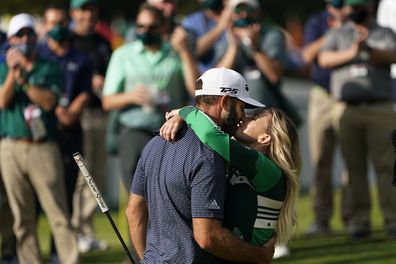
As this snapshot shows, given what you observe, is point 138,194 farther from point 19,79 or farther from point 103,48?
point 103,48

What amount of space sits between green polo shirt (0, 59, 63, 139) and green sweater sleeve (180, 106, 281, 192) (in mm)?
4122

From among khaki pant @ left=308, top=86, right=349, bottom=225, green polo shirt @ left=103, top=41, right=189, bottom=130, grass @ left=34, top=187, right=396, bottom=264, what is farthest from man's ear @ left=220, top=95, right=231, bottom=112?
khaki pant @ left=308, top=86, right=349, bottom=225

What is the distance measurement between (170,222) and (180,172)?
29cm

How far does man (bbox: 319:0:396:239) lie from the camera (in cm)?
1196

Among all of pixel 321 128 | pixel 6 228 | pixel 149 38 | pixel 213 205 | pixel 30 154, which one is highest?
pixel 149 38

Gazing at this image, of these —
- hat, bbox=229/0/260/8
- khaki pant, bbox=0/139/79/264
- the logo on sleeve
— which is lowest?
khaki pant, bbox=0/139/79/264

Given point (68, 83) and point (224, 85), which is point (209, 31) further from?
point (224, 85)

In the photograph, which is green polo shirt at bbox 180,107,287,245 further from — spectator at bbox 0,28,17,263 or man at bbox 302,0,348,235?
→ man at bbox 302,0,348,235

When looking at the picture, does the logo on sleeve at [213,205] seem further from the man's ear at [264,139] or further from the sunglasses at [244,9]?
the sunglasses at [244,9]

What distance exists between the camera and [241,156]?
20.7 feet

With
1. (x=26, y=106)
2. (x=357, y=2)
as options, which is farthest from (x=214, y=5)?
(x=26, y=106)

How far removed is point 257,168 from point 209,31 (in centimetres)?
531

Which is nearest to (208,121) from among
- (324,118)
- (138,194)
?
(138,194)

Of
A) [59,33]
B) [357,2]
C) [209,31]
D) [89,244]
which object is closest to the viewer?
[209,31]
